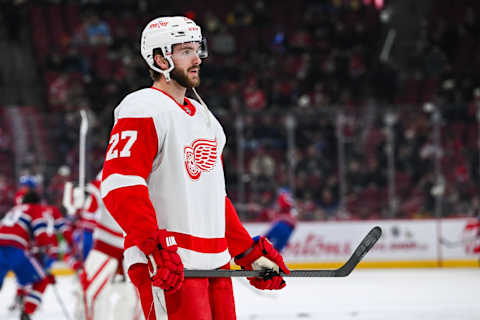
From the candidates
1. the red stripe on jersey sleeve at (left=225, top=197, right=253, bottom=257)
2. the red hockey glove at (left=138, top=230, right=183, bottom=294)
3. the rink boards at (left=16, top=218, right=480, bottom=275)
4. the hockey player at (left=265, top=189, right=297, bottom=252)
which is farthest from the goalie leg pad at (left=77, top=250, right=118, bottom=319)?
the rink boards at (left=16, top=218, right=480, bottom=275)

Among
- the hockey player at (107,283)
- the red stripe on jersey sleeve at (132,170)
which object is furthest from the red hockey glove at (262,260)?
the hockey player at (107,283)

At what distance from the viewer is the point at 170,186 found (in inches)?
94.0

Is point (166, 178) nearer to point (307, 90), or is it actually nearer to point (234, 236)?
point (234, 236)

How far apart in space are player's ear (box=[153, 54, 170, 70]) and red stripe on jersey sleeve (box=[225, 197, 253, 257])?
49 cm

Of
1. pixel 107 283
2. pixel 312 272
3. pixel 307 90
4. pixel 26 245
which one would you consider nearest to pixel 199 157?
pixel 312 272

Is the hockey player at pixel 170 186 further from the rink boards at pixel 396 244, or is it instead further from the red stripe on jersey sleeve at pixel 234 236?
the rink boards at pixel 396 244

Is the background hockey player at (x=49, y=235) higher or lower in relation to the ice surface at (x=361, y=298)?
higher

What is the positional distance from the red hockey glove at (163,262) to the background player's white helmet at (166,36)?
55 centimetres

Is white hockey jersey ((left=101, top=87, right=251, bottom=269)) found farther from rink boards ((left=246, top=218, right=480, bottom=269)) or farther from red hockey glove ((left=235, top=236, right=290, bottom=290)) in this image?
rink boards ((left=246, top=218, right=480, bottom=269))

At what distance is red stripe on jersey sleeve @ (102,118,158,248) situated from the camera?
2.22 metres

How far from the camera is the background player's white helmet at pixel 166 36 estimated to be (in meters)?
2.48

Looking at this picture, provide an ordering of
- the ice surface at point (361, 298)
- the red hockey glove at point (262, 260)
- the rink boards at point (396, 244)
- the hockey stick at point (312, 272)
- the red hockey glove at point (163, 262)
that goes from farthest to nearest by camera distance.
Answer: the rink boards at point (396, 244), the ice surface at point (361, 298), the red hockey glove at point (262, 260), the hockey stick at point (312, 272), the red hockey glove at point (163, 262)

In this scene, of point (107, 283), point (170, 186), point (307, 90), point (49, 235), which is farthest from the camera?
point (307, 90)

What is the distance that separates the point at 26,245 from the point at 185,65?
4470 millimetres
